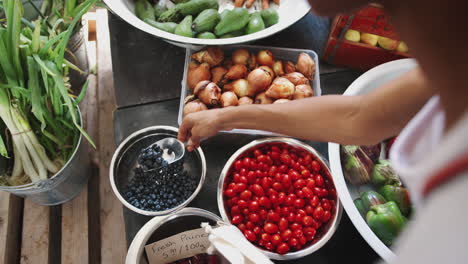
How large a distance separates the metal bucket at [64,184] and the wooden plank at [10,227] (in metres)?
0.14

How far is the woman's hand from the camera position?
0.74 meters

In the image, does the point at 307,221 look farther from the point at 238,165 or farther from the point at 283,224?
the point at 238,165

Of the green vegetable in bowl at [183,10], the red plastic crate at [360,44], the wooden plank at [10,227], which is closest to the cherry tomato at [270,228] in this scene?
the red plastic crate at [360,44]

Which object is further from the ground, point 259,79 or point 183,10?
point 183,10

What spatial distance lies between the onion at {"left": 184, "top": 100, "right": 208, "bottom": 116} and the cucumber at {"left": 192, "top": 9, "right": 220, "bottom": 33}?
25 centimetres

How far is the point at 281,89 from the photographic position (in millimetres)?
911

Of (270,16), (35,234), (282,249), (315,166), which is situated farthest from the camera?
(35,234)

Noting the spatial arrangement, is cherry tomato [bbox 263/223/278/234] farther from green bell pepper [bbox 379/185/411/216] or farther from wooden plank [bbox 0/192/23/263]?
wooden plank [bbox 0/192/23/263]

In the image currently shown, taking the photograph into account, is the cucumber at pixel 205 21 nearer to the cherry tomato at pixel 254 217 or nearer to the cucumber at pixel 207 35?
the cucumber at pixel 207 35

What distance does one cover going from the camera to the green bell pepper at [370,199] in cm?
77

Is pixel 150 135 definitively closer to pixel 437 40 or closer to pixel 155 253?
pixel 155 253

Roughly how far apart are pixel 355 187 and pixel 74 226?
0.91 m

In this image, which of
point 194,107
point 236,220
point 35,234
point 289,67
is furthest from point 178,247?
point 35,234

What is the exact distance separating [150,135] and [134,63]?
0.98ft
